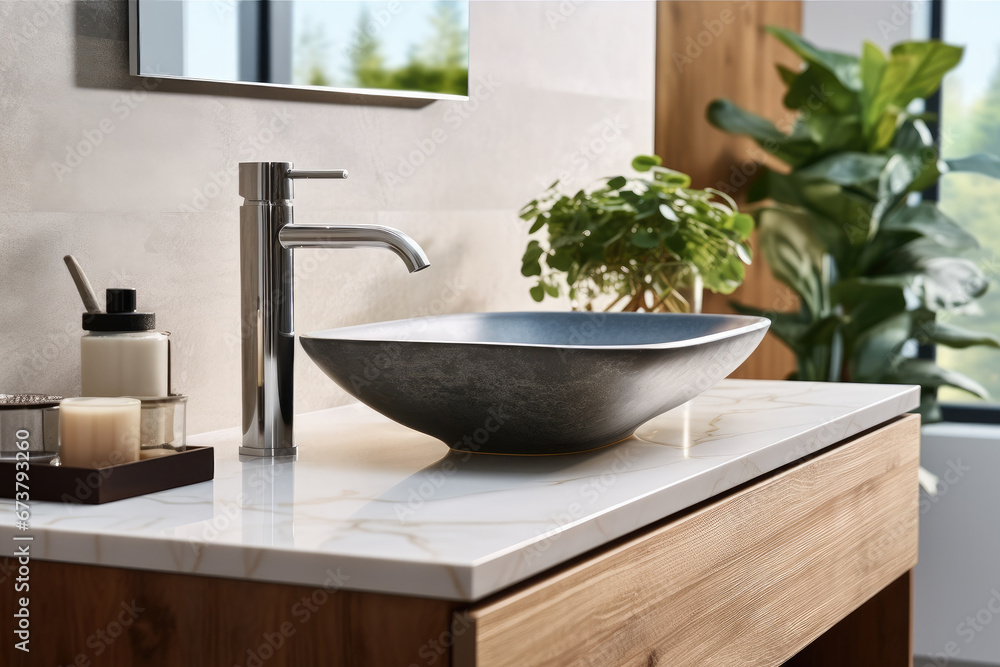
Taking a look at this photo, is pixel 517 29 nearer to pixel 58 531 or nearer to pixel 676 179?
pixel 676 179

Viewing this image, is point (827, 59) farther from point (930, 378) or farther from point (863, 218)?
point (930, 378)

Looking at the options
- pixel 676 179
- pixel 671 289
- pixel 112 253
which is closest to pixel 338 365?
pixel 112 253

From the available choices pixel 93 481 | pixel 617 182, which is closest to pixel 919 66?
pixel 617 182

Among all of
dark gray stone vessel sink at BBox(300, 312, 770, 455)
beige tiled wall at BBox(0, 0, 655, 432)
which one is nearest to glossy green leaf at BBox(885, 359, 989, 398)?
beige tiled wall at BBox(0, 0, 655, 432)

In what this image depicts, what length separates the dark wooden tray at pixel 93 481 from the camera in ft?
2.61

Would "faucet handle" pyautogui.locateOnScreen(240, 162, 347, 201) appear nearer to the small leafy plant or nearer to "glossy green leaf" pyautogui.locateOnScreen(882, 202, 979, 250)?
the small leafy plant

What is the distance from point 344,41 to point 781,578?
796 millimetres

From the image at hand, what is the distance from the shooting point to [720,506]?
94cm

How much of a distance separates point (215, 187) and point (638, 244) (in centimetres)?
65

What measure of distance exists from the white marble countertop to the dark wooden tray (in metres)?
0.01

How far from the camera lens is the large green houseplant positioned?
8.02 ft

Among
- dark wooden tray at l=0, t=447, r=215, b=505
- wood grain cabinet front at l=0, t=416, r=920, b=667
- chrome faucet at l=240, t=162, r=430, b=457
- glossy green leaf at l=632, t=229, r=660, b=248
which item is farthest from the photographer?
glossy green leaf at l=632, t=229, r=660, b=248

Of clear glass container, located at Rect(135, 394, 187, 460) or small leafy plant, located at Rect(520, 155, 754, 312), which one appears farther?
small leafy plant, located at Rect(520, 155, 754, 312)

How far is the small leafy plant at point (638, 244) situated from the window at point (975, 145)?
144cm
